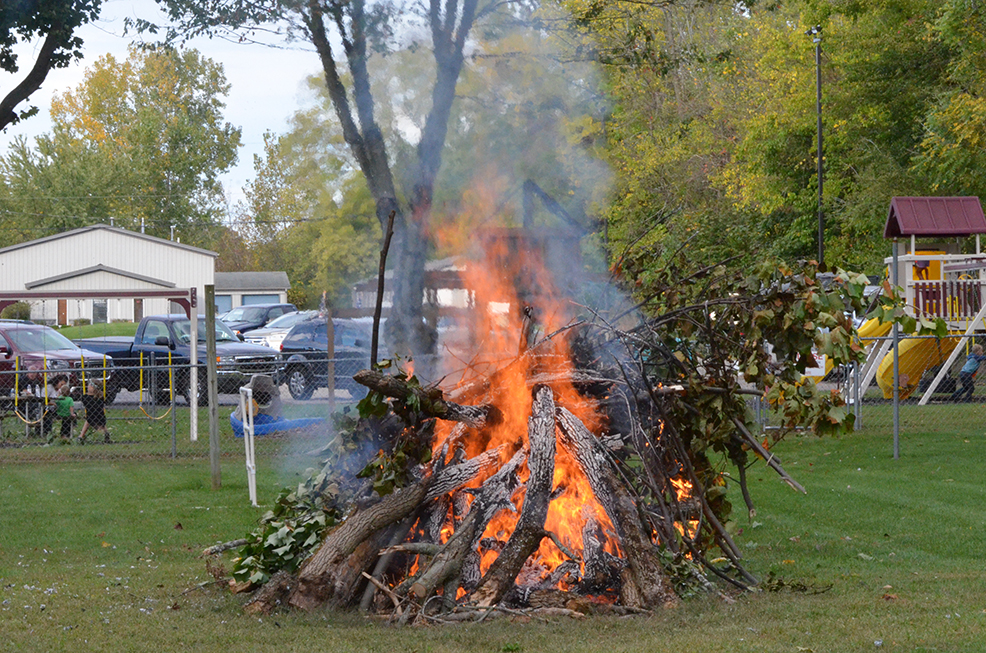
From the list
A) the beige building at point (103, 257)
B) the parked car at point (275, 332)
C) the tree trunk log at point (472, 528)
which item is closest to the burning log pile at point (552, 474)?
the tree trunk log at point (472, 528)

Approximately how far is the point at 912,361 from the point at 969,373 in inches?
38.7

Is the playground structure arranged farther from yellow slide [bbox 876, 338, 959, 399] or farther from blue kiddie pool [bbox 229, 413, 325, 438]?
blue kiddie pool [bbox 229, 413, 325, 438]

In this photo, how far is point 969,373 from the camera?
18.9 m

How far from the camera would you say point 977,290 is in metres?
19.1

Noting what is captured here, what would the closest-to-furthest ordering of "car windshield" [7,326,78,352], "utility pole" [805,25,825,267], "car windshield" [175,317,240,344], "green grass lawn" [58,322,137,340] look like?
"car windshield" [7,326,78,352] → "car windshield" [175,317,240,344] → "utility pole" [805,25,825,267] → "green grass lawn" [58,322,137,340]

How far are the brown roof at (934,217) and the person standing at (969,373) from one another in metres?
2.32

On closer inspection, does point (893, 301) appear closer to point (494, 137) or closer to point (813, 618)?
point (813, 618)

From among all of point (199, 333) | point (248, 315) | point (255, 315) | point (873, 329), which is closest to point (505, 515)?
point (873, 329)

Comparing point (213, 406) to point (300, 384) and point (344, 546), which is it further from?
point (344, 546)

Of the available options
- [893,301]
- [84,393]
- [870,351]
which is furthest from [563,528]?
[870,351]

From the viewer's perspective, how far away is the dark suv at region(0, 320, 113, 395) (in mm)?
18578

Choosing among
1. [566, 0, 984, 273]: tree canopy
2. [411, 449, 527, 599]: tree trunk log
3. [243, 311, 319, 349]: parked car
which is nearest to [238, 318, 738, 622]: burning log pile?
[411, 449, 527, 599]: tree trunk log

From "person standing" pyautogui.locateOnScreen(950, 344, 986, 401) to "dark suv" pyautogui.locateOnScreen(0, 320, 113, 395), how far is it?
1480 cm

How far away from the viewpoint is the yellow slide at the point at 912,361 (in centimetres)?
1903
